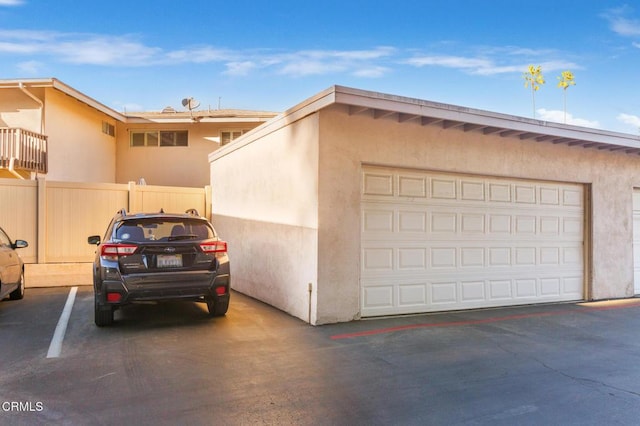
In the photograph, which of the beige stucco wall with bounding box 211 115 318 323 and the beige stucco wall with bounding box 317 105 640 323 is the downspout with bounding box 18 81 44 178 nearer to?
the beige stucco wall with bounding box 211 115 318 323

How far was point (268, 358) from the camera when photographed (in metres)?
5.27

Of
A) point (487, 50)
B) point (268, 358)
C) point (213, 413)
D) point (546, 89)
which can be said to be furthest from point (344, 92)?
point (546, 89)

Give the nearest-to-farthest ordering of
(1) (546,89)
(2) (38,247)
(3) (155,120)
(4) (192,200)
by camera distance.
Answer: (2) (38,247) → (4) (192,200) → (3) (155,120) → (1) (546,89)

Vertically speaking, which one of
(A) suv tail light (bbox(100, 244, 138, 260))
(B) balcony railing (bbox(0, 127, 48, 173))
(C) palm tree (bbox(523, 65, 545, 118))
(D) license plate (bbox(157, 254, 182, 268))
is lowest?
(D) license plate (bbox(157, 254, 182, 268))

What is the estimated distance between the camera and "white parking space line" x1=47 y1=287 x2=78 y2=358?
541cm

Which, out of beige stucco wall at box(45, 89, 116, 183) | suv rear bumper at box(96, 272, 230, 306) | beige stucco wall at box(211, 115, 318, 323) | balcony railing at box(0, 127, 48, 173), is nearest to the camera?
suv rear bumper at box(96, 272, 230, 306)

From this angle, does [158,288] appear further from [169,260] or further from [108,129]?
[108,129]

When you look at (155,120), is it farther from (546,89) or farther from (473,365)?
(546,89)

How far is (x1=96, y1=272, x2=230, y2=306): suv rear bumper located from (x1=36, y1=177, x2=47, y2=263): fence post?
202 inches

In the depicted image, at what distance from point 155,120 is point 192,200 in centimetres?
662

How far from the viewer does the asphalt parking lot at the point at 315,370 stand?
3.73m

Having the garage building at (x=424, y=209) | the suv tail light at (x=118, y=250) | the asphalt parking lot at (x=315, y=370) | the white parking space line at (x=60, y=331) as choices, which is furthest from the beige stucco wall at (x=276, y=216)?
the white parking space line at (x=60, y=331)

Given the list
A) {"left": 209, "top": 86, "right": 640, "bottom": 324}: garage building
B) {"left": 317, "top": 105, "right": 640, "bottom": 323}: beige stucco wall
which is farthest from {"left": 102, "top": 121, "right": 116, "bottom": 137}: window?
{"left": 317, "top": 105, "right": 640, "bottom": 323}: beige stucco wall

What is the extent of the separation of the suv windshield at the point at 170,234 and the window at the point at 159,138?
37.9ft
